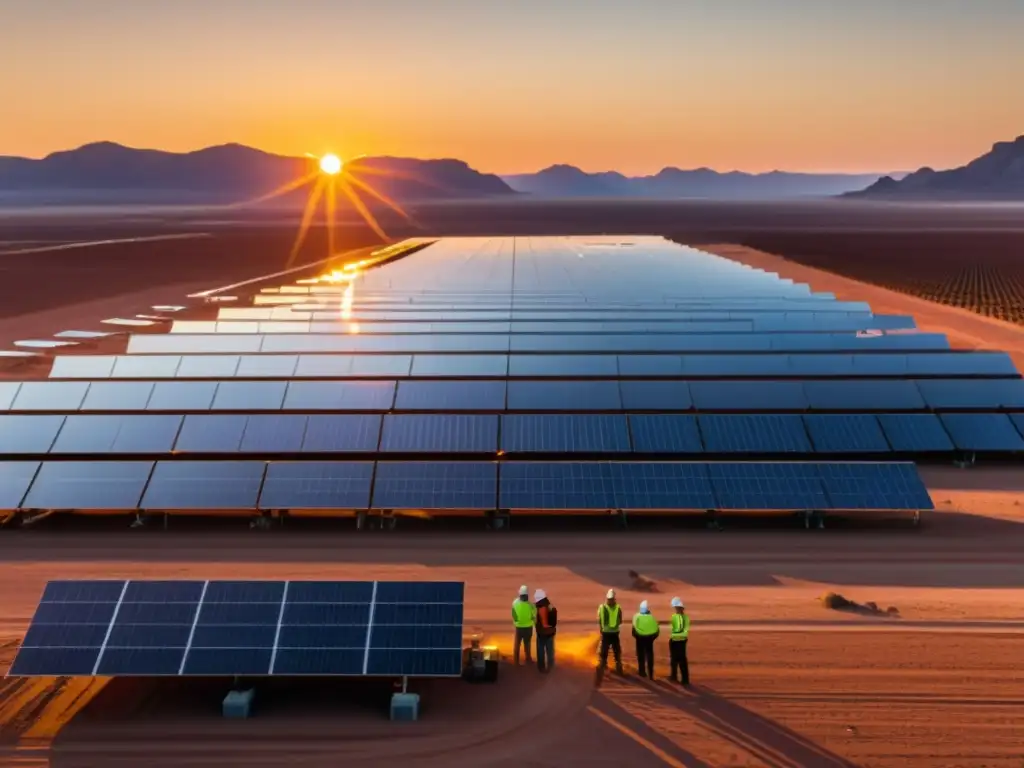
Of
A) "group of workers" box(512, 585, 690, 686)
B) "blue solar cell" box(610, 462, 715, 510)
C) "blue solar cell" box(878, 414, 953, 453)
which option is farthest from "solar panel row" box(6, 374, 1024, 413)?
"group of workers" box(512, 585, 690, 686)

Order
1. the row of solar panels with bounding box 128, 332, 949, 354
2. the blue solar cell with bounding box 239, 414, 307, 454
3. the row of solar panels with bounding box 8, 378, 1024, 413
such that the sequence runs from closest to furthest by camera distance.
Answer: the blue solar cell with bounding box 239, 414, 307, 454
the row of solar panels with bounding box 8, 378, 1024, 413
the row of solar panels with bounding box 128, 332, 949, 354

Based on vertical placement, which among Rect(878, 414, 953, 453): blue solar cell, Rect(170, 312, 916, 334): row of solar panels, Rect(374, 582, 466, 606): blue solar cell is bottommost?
Rect(374, 582, 466, 606): blue solar cell

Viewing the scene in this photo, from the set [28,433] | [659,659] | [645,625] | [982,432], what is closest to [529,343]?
[982,432]

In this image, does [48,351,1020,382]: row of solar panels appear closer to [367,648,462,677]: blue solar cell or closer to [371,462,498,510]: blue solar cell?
[371,462,498,510]: blue solar cell

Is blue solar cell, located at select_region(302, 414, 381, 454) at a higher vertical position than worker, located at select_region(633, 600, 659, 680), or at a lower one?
higher

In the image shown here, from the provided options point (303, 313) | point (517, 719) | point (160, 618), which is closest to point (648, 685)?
point (517, 719)

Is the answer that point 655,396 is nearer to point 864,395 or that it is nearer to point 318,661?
point 864,395
